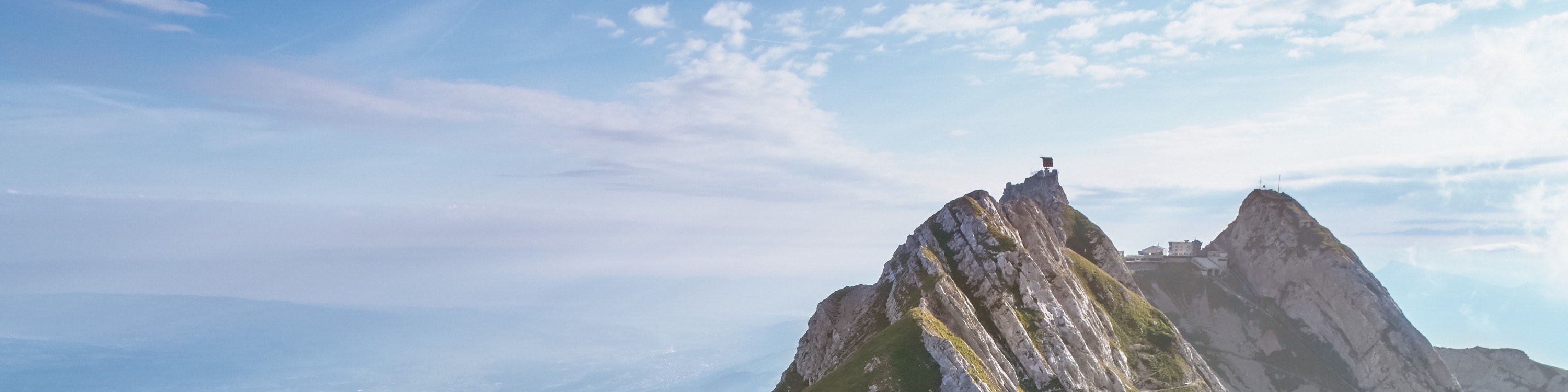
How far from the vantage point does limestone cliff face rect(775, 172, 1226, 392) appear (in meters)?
86.1

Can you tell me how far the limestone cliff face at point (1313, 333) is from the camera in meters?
175

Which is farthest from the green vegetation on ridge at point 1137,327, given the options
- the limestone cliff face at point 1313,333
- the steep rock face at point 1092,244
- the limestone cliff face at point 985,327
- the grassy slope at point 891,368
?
the grassy slope at point 891,368

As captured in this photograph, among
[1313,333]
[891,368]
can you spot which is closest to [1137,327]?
[891,368]

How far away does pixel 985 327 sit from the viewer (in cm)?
11100

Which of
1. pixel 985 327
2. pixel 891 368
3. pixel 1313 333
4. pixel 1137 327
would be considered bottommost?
pixel 891 368

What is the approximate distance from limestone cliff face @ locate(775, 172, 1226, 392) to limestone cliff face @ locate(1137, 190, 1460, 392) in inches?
1701

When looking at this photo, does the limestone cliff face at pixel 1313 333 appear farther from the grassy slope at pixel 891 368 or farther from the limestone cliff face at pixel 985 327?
the grassy slope at pixel 891 368

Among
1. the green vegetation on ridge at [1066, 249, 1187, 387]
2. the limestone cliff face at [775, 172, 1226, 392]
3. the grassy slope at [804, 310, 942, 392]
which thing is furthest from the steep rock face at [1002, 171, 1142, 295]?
the grassy slope at [804, 310, 942, 392]

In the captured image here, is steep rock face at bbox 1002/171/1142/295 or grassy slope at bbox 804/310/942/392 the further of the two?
steep rock face at bbox 1002/171/1142/295

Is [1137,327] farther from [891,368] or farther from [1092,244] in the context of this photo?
[891,368]

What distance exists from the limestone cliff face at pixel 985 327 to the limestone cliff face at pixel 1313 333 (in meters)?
43.2

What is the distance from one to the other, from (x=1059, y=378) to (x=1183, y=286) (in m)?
108

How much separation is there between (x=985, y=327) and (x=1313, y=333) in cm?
11672

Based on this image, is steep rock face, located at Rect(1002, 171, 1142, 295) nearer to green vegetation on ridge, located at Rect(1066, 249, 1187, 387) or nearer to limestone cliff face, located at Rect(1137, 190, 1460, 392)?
green vegetation on ridge, located at Rect(1066, 249, 1187, 387)
